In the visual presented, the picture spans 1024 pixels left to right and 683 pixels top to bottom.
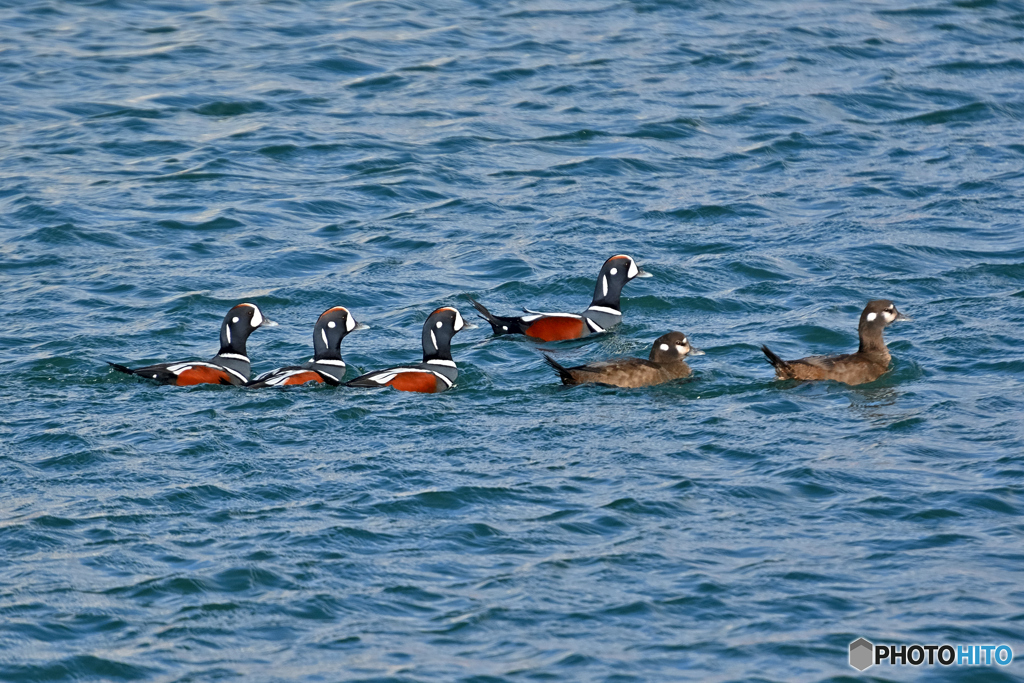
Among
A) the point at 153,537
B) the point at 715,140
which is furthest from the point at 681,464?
the point at 715,140

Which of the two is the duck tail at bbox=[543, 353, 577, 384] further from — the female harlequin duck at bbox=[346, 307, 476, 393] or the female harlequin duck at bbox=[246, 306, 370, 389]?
the female harlequin duck at bbox=[246, 306, 370, 389]

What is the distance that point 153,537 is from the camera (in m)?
9.12

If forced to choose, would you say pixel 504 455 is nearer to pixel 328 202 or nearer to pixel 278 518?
pixel 278 518

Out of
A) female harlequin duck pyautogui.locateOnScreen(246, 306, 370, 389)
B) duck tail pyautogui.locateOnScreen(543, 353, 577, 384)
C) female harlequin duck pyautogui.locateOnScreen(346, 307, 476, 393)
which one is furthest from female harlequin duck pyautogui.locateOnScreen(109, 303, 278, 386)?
duck tail pyautogui.locateOnScreen(543, 353, 577, 384)

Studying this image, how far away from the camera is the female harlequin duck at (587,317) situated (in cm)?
1385

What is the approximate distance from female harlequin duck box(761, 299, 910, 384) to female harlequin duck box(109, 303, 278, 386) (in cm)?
453

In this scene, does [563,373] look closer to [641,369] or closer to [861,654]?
[641,369]

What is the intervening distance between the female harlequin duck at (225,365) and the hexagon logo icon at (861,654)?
6274mm

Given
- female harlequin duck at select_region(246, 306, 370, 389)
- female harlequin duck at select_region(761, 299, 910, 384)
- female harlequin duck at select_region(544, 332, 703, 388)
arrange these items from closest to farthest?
female harlequin duck at select_region(761, 299, 910, 384) → female harlequin duck at select_region(544, 332, 703, 388) → female harlequin duck at select_region(246, 306, 370, 389)

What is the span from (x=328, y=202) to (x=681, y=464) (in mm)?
8477

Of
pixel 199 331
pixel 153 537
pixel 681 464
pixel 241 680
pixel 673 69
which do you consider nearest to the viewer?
pixel 241 680

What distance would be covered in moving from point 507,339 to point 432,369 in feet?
5.36

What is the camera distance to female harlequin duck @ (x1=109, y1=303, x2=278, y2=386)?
12.0 m

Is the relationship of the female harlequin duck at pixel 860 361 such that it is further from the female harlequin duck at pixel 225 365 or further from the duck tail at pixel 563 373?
the female harlequin duck at pixel 225 365
